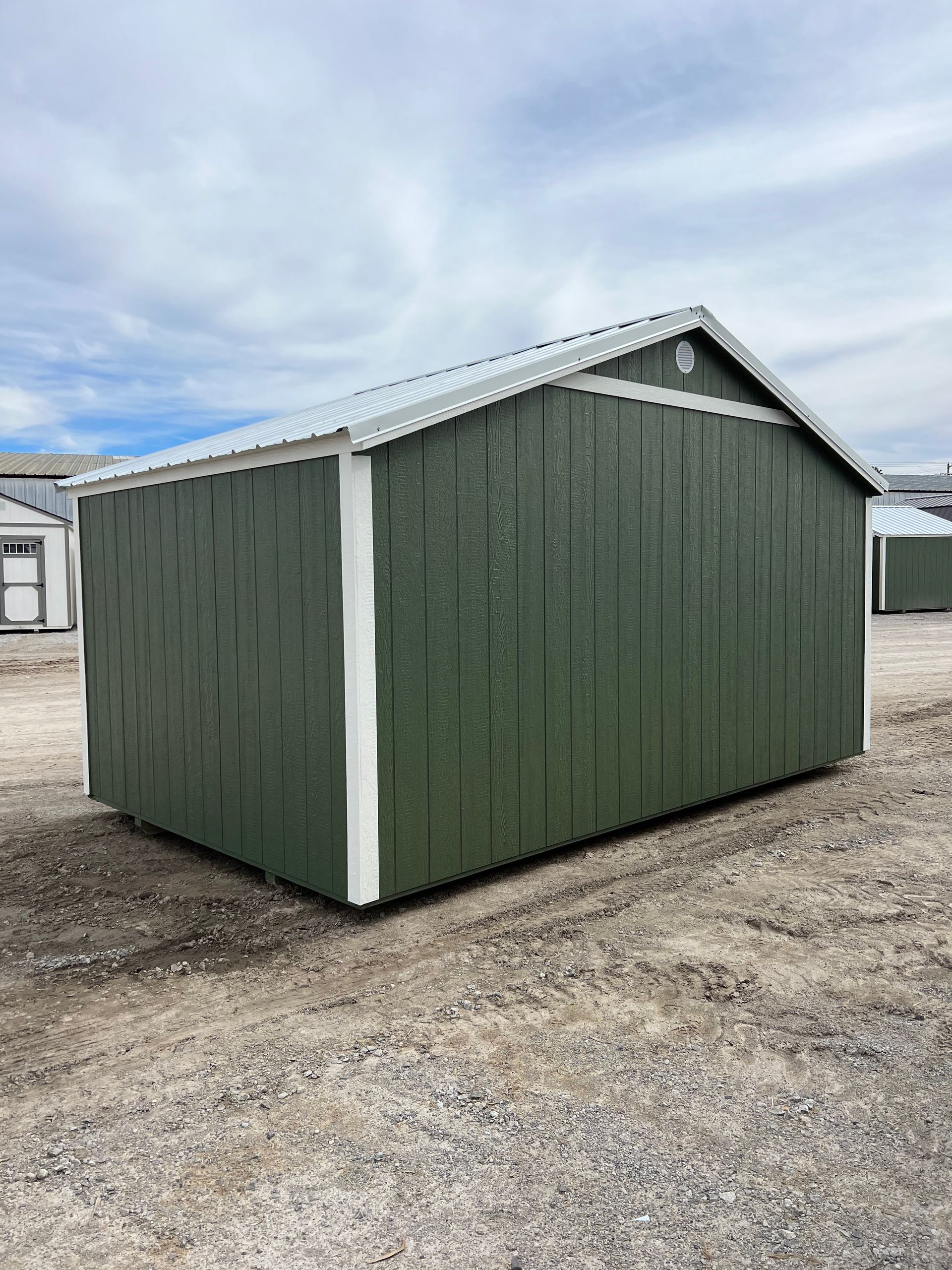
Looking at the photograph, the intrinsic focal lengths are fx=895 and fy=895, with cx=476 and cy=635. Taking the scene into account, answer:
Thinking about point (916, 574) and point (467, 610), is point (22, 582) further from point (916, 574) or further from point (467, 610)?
point (916, 574)

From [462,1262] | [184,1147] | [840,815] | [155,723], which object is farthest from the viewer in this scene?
[840,815]

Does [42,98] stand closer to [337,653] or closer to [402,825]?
[337,653]

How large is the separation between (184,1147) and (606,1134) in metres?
1.23

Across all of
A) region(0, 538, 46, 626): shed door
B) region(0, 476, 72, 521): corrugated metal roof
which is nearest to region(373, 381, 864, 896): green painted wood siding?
region(0, 538, 46, 626): shed door

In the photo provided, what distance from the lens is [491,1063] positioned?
3076 mm

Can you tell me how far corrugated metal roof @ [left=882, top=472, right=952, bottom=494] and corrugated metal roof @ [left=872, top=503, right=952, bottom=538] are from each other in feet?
86.5

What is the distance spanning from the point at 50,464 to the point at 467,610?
3483 centimetres

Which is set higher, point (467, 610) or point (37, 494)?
point (37, 494)

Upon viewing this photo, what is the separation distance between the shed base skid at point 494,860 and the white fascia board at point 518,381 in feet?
7.28

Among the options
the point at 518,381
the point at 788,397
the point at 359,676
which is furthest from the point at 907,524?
the point at 359,676

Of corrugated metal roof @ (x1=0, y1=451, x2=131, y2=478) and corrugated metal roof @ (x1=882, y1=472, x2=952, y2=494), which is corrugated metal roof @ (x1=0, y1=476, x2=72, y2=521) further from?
corrugated metal roof @ (x1=882, y1=472, x2=952, y2=494)

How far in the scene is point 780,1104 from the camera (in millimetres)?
2807

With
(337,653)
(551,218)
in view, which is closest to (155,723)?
(337,653)

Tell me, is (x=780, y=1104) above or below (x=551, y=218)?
below
